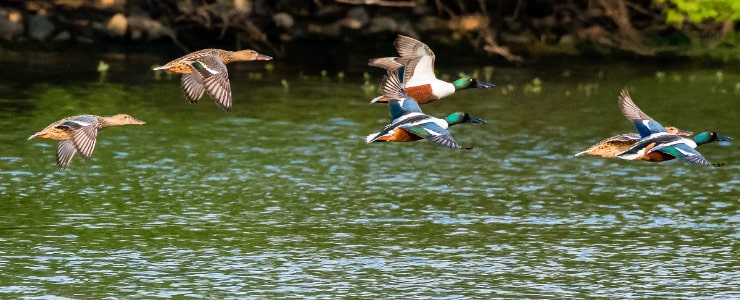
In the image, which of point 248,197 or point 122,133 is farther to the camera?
point 122,133

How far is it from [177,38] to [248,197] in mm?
23936

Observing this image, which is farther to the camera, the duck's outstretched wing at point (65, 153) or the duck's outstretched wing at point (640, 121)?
the duck's outstretched wing at point (65, 153)

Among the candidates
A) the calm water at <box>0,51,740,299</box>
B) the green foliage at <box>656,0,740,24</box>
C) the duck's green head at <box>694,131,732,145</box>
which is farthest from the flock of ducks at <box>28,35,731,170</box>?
the green foliage at <box>656,0,740,24</box>

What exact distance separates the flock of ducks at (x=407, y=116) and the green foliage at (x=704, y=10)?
31112 mm

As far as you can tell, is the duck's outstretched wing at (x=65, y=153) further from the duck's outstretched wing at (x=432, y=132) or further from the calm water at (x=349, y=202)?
the duck's outstretched wing at (x=432, y=132)

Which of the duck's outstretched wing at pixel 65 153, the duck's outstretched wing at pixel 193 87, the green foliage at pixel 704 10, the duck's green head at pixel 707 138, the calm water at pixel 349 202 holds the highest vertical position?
the green foliage at pixel 704 10

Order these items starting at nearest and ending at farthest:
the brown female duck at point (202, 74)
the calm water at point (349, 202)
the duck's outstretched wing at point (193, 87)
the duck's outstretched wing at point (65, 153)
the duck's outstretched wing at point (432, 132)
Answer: the duck's outstretched wing at point (432, 132)
the brown female duck at point (202, 74)
the duck's outstretched wing at point (193, 87)
the duck's outstretched wing at point (65, 153)
the calm water at point (349, 202)

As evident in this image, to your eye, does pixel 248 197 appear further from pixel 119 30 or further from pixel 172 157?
pixel 119 30

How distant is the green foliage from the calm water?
5.53 m

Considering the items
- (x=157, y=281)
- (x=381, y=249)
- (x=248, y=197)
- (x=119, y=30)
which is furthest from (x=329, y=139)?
(x=119, y=30)

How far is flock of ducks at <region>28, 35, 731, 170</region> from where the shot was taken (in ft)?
57.0

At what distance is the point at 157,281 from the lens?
73.1ft

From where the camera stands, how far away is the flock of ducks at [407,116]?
17.4 m

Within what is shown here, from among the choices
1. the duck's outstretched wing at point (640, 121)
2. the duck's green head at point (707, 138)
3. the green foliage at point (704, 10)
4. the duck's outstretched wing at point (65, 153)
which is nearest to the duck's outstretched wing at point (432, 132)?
the duck's outstretched wing at point (640, 121)
